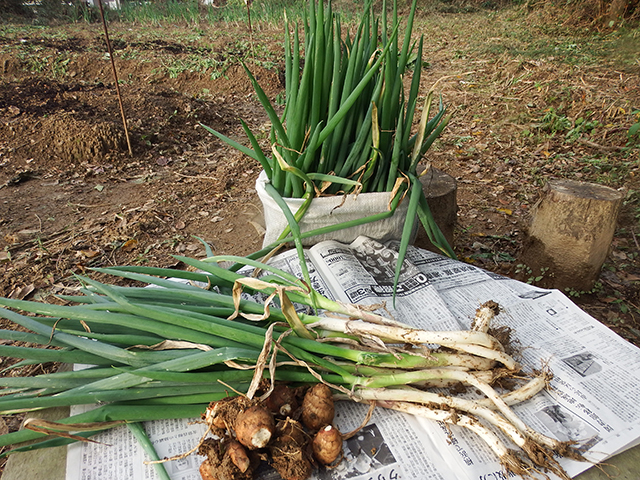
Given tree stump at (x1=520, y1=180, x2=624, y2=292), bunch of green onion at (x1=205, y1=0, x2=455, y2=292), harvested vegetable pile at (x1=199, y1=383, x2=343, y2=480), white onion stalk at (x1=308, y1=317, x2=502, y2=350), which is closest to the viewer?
harvested vegetable pile at (x1=199, y1=383, x2=343, y2=480)

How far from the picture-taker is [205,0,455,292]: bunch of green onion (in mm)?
1434

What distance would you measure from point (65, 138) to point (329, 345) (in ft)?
11.3

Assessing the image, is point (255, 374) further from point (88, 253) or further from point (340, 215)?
point (88, 253)

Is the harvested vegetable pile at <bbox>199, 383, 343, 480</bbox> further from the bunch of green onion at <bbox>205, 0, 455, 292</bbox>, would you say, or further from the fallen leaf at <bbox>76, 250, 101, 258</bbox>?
the fallen leaf at <bbox>76, 250, 101, 258</bbox>

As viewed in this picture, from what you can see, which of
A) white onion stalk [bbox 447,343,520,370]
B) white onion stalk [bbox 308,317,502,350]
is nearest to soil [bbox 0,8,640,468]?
white onion stalk [bbox 308,317,502,350]

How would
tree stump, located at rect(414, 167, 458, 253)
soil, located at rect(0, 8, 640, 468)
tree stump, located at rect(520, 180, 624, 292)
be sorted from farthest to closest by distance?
soil, located at rect(0, 8, 640, 468)
tree stump, located at rect(414, 167, 458, 253)
tree stump, located at rect(520, 180, 624, 292)

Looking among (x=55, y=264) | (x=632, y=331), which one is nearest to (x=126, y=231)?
(x=55, y=264)

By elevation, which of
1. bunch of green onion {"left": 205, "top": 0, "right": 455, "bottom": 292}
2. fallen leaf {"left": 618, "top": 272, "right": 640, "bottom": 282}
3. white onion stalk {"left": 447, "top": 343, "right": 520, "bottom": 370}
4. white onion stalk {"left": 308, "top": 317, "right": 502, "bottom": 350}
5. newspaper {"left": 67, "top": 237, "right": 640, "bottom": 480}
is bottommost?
fallen leaf {"left": 618, "top": 272, "right": 640, "bottom": 282}

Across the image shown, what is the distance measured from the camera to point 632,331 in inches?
69.7

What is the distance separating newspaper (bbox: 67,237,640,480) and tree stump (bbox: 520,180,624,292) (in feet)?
1.57

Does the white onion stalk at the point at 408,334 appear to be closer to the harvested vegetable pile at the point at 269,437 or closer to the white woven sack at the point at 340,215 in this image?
the harvested vegetable pile at the point at 269,437

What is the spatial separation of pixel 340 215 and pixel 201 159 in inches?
97.2

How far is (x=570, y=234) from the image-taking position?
180cm

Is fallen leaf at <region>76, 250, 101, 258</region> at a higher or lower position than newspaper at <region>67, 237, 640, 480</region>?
lower
